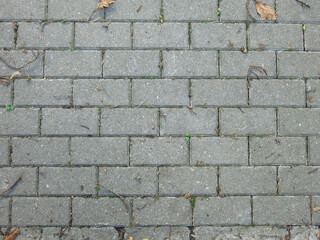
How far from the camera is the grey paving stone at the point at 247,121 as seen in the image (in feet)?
9.81

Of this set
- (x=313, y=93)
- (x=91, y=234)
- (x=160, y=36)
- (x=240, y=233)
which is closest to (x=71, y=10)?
(x=160, y=36)

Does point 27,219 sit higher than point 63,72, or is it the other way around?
point 63,72

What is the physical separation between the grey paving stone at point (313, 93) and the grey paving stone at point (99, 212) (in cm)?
204

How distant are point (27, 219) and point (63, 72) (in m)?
1.40

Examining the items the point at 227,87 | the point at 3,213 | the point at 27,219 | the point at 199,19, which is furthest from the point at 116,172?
the point at 199,19

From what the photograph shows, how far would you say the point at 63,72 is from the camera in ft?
9.79

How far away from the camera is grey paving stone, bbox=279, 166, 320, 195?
2.98 m

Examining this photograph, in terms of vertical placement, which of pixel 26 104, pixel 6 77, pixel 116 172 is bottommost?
pixel 116 172

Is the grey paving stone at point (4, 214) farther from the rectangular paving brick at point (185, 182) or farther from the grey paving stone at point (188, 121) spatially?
the grey paving stone at point (188, 121)

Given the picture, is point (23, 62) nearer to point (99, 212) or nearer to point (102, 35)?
point (102, 35)

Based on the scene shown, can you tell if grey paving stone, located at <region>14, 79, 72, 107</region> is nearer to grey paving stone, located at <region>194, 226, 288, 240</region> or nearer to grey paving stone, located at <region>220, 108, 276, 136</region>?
grey paving stone, located at <region>220, 108, 276, 136</region>

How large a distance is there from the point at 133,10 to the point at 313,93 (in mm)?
1906

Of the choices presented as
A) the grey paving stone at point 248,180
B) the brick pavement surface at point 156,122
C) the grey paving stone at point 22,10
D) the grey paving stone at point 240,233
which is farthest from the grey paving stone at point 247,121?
the grey paving stone at point 22,10

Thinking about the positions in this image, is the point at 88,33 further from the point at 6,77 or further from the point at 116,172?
the point at 116,172
